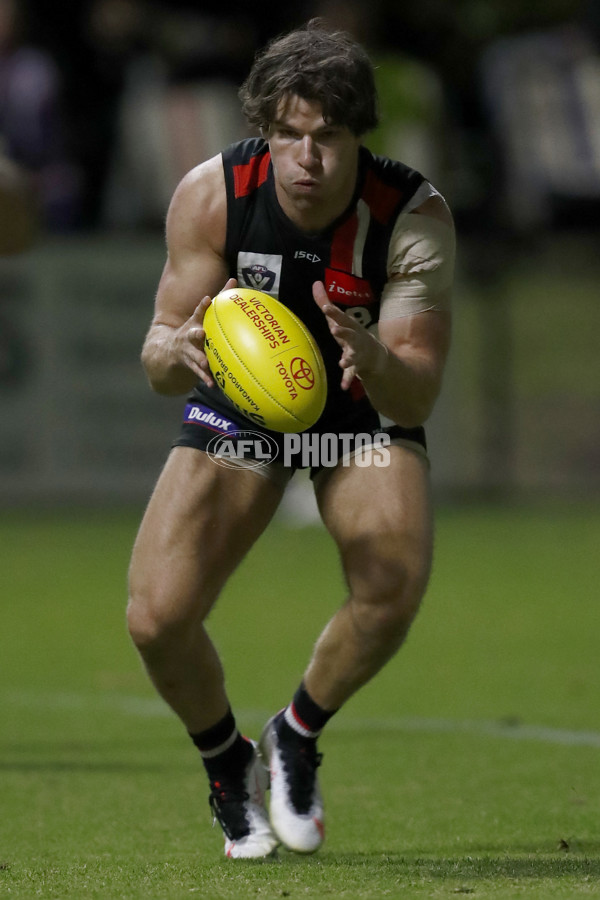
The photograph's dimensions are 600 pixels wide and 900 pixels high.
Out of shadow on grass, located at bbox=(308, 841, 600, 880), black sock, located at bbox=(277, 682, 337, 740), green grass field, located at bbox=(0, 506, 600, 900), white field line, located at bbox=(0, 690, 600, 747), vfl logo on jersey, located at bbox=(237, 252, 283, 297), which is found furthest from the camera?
white field line, located at bbox=(0, 690, 600, 747)

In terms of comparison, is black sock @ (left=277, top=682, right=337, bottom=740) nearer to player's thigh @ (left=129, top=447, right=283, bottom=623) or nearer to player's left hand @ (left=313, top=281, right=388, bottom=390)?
player's thigh @ (left=129, top=447, right=283, bottom=623)

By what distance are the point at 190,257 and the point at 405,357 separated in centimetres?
73

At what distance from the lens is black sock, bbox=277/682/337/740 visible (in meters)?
5.34

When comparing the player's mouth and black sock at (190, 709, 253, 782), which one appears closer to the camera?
the player's mouth

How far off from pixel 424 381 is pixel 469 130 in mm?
14957

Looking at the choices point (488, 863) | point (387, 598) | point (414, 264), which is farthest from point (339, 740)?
point (414, 264)

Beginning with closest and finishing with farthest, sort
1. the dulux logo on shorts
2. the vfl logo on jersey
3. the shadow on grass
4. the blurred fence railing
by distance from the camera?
the shadow on grass
the vfl logo on jersey
the dulux logo on shorts
the blurred fence railing

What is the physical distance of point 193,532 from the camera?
5062 mm

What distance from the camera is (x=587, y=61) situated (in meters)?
18.3

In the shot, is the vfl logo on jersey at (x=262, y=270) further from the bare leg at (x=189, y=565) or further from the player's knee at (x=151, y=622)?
the player's knee at (x=151, y=622)

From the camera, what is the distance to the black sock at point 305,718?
5.34m

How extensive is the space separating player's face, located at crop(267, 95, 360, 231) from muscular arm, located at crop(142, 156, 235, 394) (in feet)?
0.78

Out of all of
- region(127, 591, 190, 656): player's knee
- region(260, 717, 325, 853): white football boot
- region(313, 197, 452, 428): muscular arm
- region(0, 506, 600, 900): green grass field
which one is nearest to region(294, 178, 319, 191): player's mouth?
region(313, 197, 452, 428): muscular arm

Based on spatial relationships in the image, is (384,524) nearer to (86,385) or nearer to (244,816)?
(244,816)
